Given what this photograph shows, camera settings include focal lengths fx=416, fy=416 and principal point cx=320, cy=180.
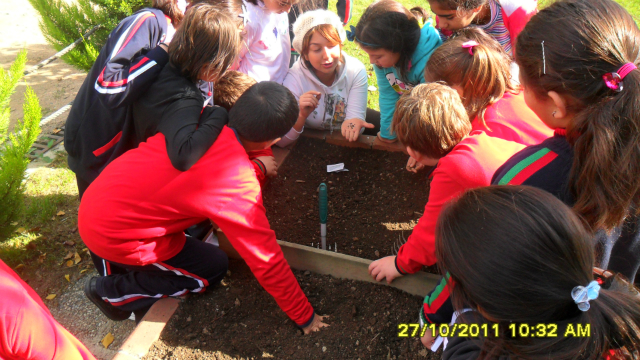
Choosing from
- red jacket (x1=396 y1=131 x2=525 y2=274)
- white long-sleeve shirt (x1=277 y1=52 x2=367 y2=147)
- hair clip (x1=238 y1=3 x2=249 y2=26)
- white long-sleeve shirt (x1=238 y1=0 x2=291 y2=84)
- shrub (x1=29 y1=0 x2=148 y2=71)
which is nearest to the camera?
red jacket (x1=396 y1=131 x2=525 y2=274)

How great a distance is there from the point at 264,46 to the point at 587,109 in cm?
226

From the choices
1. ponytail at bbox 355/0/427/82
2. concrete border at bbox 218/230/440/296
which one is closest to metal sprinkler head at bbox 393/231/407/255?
concrete border at bbox 218/230/440/296

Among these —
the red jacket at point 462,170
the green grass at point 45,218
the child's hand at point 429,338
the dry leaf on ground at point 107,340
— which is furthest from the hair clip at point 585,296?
the green grass at point 45,218

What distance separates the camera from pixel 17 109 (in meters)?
4.47

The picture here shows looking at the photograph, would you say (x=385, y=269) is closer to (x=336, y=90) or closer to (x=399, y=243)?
(x=399, y=243)

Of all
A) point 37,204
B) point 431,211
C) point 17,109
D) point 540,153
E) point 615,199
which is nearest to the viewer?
point 615,199

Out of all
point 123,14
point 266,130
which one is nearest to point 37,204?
point 123,14

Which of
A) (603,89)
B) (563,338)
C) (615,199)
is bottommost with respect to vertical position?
(563,338)

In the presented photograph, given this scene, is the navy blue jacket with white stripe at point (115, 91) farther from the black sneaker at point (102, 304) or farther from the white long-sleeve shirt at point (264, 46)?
the white long-sleeve shirt at point (264, 46)

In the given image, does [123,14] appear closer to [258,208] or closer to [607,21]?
[258,208]

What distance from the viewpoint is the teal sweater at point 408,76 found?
258 cm

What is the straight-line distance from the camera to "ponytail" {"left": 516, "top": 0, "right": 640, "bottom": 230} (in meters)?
1.21

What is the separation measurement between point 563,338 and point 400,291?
3.76ft
